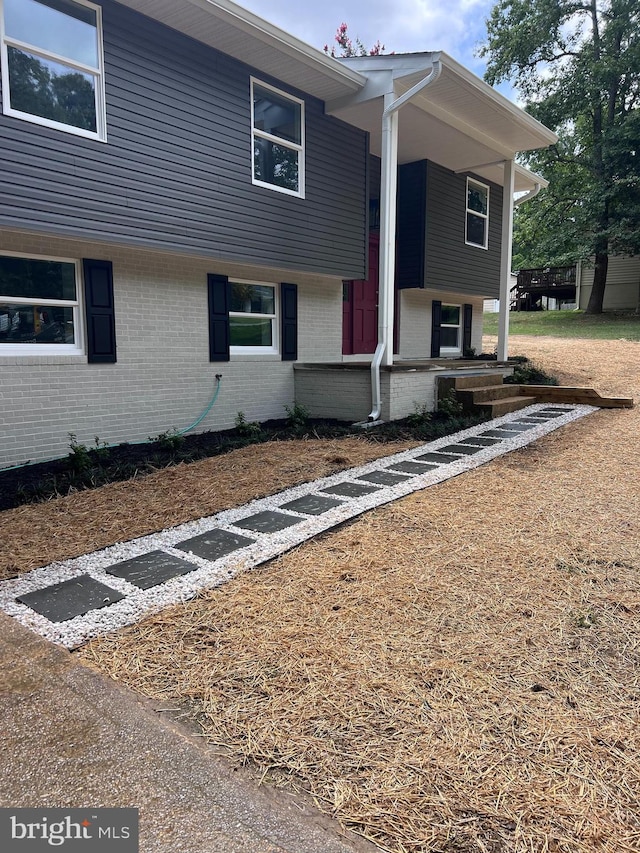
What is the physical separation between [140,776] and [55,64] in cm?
575

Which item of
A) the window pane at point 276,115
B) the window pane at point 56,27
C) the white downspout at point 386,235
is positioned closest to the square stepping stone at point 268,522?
the white downspout at point 386,235

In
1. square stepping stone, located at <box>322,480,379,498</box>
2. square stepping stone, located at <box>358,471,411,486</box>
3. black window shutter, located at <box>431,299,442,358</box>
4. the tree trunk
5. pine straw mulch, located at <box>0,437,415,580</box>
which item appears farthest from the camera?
the tree trunk

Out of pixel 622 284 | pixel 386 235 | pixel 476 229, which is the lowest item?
pixel 386 235

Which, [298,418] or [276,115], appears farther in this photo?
[298,418]

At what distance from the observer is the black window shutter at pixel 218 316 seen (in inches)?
276

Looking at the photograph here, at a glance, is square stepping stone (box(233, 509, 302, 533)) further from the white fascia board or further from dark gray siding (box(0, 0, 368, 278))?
the white fascia board

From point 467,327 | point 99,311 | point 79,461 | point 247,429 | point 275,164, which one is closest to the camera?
point 79,461

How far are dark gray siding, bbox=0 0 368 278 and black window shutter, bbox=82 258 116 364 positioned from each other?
1.66ft

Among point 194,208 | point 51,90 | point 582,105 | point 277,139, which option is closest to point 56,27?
point 51,90

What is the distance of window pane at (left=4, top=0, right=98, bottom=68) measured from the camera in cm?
475

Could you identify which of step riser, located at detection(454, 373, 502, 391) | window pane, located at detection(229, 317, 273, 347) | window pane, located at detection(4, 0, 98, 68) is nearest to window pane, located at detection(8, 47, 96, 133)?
window pane, located at detection(4, 0, 98, 68)

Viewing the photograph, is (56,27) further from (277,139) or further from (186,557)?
(186,557)

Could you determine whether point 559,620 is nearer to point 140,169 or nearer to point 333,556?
point 333,556

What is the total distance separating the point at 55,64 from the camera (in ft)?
16.4
